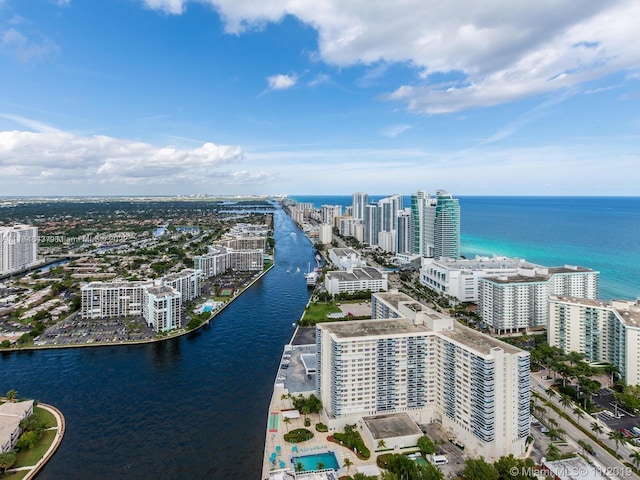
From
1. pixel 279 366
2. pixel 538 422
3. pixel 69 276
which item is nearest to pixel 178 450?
pixel 279 366

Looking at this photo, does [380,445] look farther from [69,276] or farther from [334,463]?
[69,276]

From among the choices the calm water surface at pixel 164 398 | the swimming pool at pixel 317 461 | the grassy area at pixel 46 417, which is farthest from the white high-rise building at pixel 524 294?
the grassy area at pixel 46 417

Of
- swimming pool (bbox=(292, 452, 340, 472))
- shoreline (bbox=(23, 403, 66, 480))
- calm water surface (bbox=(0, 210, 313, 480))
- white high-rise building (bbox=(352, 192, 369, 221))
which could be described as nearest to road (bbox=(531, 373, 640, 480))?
swimming pool (bbox=(292, 452, 340, 472))

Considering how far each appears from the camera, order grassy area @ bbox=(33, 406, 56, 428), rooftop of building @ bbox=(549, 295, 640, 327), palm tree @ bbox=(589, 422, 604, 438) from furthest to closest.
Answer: rooftop of building @ bbox=(549, 295, 640, 327), grassy area @ bbox=(33, 406, 56, 428), palm tree @ bbox=(589, 422, 604, 438)

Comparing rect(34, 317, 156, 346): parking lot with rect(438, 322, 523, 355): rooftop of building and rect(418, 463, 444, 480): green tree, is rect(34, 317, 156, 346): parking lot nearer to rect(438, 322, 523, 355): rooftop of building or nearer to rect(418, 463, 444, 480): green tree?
rect(438, 322, 523, 355): rooftop of building

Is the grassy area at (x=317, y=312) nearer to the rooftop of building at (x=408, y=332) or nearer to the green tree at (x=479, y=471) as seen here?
the rooftop of building at (x=408, y=332)

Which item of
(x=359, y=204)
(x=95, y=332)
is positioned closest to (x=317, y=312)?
(x=95, y=332)

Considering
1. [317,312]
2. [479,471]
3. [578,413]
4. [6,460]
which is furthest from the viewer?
[317,312]

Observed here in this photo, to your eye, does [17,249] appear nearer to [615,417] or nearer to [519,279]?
[519,279]
